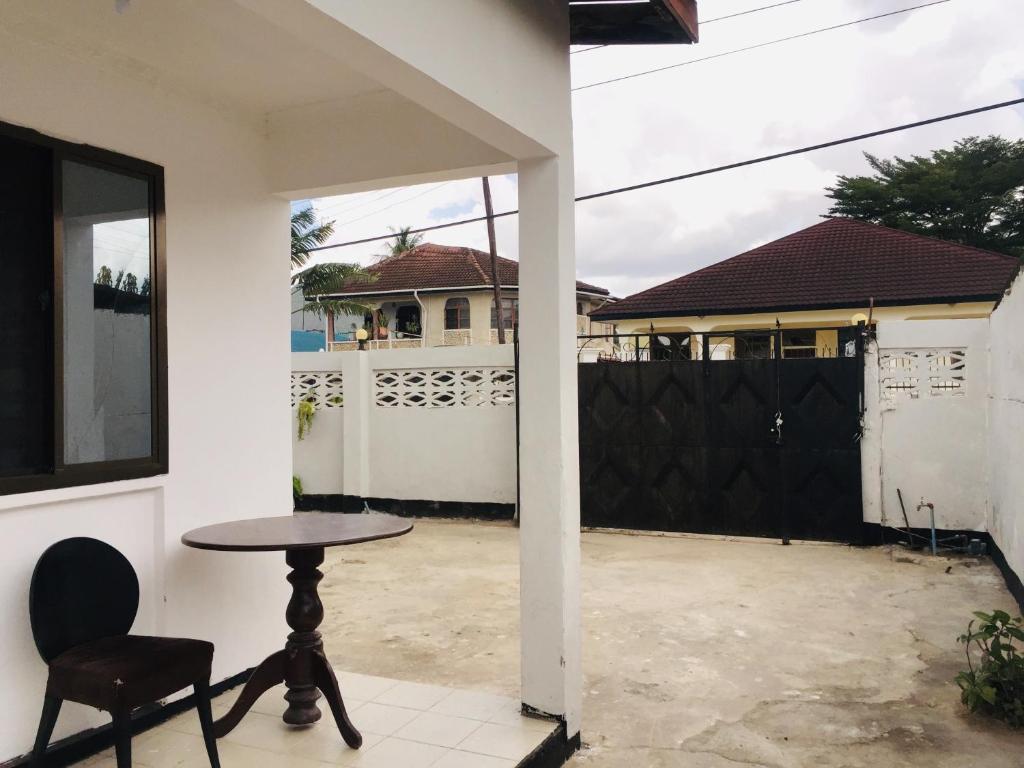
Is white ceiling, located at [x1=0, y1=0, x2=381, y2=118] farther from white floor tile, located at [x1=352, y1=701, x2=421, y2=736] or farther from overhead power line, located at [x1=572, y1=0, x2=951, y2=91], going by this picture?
overhead power line, located at [x1=572, y1=0, x2=951, y2=91]

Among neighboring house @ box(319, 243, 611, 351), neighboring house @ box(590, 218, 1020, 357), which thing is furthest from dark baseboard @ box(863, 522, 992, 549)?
neighboring house @ box(319, 243, 611, 351)

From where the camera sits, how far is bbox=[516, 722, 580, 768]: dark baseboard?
2846mm

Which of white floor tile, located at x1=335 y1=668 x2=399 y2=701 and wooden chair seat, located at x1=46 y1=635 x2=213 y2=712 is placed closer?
wooden chair seat, located at x1=46 y1=635 x2=213 y2=712

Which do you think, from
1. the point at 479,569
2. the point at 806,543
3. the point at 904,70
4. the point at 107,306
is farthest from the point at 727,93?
the point at 107,306

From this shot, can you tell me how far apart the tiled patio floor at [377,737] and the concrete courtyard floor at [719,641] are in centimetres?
34

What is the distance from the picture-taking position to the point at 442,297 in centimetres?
2392

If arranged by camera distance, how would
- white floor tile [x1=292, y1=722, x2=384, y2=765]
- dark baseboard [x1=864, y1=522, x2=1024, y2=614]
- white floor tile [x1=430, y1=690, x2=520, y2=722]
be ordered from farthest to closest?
dark baseboard [x1=864, y1=522, x2=1024, y2=614] < white floor tile [x1=430, y1=690, x2=520, y2=722] < white floor tile [x1=292, y1=722, x2=384, y2=765]

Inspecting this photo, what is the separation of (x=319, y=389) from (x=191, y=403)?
553cm

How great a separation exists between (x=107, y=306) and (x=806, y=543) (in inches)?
231

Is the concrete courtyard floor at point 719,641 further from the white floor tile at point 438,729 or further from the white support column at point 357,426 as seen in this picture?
the white support column at point 357,426

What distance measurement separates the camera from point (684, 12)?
3248 mm

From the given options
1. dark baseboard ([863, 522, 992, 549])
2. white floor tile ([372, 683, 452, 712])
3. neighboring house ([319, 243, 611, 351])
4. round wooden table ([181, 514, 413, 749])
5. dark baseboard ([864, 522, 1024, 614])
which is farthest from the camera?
neighboring house ([319, 243, 611, 351])

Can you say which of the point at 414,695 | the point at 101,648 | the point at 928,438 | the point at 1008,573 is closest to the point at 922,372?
the point at 928,438

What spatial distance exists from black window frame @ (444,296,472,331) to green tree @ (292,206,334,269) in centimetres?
929
